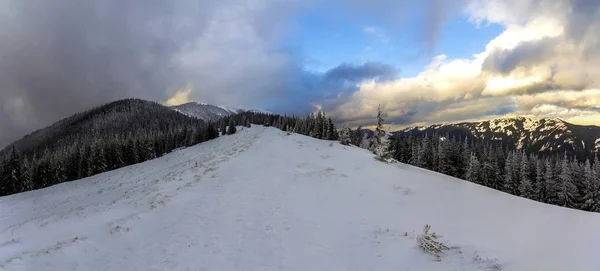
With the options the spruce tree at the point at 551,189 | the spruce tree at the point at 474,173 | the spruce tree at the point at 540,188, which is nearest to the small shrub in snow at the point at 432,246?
the spruce tree at the point at 474,173

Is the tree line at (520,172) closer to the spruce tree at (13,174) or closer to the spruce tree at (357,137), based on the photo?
the spruce tree at (357,137)

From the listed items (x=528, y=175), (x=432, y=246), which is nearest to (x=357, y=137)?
(x=528, y=175)

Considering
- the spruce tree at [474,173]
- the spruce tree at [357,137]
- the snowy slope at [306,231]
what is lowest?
the spruce tree at [474,173]

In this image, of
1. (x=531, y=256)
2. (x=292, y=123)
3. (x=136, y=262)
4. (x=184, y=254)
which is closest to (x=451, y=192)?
(x=531, y=256)

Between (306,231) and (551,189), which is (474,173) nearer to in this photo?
(551,189)

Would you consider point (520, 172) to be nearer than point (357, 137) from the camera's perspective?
Yes

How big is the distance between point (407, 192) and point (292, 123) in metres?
114

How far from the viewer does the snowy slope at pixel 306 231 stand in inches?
458

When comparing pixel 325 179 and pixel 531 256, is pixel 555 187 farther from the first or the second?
pixel 531 256

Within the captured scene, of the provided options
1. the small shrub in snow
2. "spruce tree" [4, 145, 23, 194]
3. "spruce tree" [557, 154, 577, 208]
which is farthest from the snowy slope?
"spruce tree" [4, 145, 23, 194]

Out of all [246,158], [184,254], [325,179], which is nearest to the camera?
[184,254]

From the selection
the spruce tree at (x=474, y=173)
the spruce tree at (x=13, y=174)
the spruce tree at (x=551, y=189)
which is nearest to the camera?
the spruce tree at (x=551, y=189)

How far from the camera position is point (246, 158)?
3706 centimetres

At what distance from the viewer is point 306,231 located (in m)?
15.2
